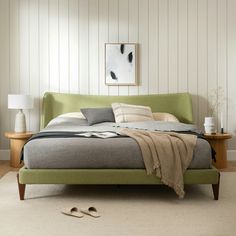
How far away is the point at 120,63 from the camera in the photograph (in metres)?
5.89

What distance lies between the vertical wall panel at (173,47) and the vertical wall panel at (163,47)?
0.05 meters

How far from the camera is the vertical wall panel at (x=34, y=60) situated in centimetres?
587

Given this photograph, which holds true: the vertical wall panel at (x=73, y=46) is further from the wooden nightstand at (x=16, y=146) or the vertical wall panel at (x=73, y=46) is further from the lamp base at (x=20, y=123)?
the wooden nightstand at (x=16, y=146)

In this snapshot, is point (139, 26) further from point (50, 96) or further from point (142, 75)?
point (50, 96)

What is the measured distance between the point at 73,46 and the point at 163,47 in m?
1.38

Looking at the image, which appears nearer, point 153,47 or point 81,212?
point 81,212

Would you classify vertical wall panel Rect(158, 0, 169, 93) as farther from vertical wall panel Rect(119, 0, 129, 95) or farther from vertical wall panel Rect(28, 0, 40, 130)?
vertical wall panel Rect(28, 0, 40, 130)

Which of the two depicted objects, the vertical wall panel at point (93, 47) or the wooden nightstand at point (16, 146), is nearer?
the wooden nightstand at point (16, 146)

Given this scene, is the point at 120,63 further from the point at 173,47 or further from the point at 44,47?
the point at 44,47

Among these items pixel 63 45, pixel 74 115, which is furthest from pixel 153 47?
pixel 74 115

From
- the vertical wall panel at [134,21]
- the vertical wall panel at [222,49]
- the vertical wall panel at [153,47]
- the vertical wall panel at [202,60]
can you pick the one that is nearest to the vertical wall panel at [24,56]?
the vertical wall panel at [134,21]

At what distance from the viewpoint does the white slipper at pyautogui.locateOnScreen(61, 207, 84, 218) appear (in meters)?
3.09

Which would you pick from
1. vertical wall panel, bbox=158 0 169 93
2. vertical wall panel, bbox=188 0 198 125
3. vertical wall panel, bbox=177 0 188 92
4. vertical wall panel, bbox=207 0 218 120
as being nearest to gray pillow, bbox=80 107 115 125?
vertical wall panel, bbox=158 0 169 93

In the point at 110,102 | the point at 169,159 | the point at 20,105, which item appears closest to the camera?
the point at 169,159
